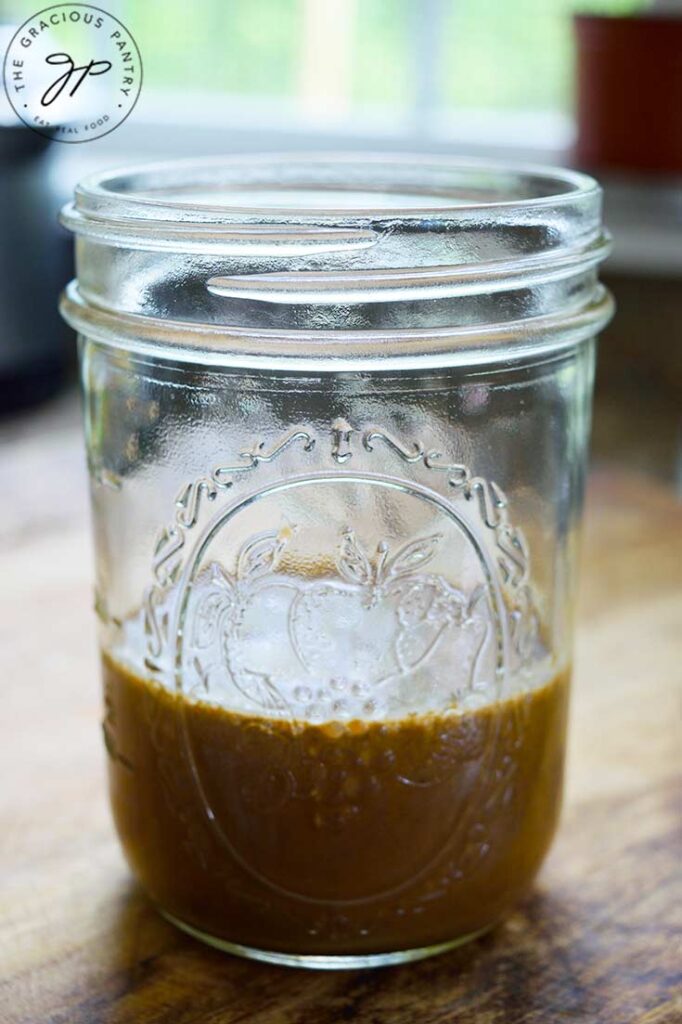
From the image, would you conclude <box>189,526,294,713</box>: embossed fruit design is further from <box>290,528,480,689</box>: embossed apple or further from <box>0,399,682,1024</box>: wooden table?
<box>0,399,682,1024</box>: wooden table

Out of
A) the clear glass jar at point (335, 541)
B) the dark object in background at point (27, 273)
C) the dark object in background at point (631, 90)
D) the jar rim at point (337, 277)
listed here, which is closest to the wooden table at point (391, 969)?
the clear glass jar at point (335, 541)

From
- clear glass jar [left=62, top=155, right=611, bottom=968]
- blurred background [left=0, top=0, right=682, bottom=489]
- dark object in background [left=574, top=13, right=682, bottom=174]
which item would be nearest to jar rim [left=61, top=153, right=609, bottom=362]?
clear glass jar [left=62, top=155, right=611, bottom=968]

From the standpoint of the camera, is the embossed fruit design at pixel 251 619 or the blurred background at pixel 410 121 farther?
the blurred background at pixel 410 121

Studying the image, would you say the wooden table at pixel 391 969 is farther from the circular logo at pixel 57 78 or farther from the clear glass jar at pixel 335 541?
the circular logo at pixel 57 78

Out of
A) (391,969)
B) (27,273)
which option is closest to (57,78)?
(391,969)

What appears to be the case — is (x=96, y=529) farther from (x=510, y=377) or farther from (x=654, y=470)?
(x=654, y=470)

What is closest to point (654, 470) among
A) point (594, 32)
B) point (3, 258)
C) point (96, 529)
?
point (594, 32)
